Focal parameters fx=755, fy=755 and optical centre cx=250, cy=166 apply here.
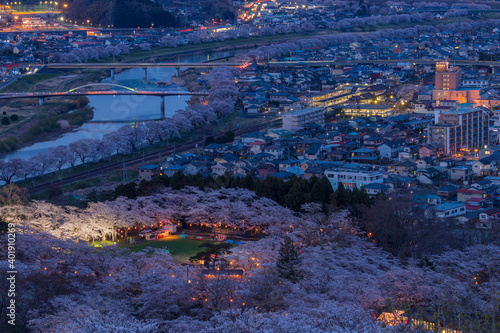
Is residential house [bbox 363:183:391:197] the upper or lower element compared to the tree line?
lower

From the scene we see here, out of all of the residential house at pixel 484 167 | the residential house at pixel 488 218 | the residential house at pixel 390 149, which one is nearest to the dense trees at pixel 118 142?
the residential house at pixel 390 149

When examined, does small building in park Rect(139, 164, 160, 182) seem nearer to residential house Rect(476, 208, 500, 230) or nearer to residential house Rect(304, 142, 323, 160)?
residential house Rect(304, 142, 323, 160)

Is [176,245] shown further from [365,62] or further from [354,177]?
[365,62]

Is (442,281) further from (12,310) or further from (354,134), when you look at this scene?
(354,134)

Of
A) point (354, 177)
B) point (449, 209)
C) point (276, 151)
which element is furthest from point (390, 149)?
point (449, 209)

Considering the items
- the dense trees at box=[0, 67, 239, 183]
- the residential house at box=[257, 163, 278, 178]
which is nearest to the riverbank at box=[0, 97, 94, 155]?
the dense trees at box=[0, 67, 239, 183]
